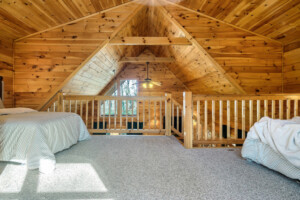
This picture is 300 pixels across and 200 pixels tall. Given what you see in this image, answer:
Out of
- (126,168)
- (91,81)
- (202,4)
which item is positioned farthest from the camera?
(91,81)

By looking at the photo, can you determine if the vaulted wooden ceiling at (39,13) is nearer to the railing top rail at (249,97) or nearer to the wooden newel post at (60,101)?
the wooden newel post at (60,101)

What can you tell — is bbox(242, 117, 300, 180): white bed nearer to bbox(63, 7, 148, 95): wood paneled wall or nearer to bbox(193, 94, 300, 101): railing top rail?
bbox(193, 94, 300, 101): railing top rail

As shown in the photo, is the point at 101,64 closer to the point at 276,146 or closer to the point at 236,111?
the point at 236,111

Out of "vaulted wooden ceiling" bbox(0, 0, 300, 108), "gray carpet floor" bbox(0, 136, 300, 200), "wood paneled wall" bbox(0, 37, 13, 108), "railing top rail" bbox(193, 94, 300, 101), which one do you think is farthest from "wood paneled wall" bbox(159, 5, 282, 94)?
"wood paneled wall" bbox(0, 37, 13, 108)

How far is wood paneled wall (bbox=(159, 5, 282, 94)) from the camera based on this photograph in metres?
3.01

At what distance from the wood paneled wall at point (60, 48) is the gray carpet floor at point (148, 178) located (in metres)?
1.76

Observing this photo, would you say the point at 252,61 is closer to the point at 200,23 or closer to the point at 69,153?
the point at 200,23

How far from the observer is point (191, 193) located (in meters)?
1.20

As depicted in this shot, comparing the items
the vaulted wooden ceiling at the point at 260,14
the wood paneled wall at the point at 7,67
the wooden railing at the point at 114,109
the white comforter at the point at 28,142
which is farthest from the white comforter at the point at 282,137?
the wood paneled wall at the point at 7,67

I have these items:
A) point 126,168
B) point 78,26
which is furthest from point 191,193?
point 78,26

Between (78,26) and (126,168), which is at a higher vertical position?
(78,26)

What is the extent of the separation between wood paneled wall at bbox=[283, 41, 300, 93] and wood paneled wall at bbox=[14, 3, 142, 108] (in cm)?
302

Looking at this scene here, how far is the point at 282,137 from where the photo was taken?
1436mm

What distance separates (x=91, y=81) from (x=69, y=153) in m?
3.18
